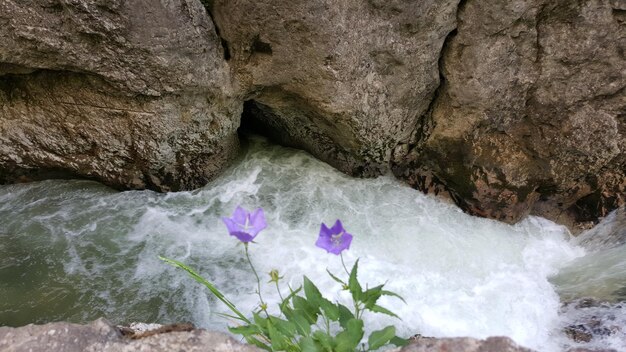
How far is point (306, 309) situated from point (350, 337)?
8.9 inches

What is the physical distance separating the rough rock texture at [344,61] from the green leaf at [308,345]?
2274 mm

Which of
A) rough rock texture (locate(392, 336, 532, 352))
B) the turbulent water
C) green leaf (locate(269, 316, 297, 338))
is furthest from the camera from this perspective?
the turbulent water

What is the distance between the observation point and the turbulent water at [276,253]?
9.59 feet

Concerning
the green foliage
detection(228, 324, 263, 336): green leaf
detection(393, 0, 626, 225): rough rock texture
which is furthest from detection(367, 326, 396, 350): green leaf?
detection(393, 0, 626, 225): rough rock texture

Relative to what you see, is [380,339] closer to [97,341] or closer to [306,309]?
[306,309]

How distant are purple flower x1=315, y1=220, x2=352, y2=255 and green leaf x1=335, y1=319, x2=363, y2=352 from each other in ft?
0.79

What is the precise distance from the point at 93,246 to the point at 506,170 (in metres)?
3.10

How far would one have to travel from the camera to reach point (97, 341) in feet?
4.83

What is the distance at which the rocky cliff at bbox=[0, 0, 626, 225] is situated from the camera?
3227 mm

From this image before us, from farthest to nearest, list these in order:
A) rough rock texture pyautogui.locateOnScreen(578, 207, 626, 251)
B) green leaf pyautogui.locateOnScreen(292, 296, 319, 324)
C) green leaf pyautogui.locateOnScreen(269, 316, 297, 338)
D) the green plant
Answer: rough rock texture pyautogui.locateOnScreen(578, 207, 626, 251) < green leaf pyautogui.locateOnScreen(292, 296, 319, 324) < green leaf pyautogui.locateOnScreen(269, 316, 297, 338) < the green plant

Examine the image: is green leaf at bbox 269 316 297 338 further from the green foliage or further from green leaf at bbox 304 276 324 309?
green leaf at bbox 304 276 324 309

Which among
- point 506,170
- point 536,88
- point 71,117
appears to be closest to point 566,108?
point 536,88

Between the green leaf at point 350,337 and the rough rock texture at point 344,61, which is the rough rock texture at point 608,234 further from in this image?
the green leaf at point 350,337

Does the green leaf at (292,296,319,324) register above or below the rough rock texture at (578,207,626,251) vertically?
above
